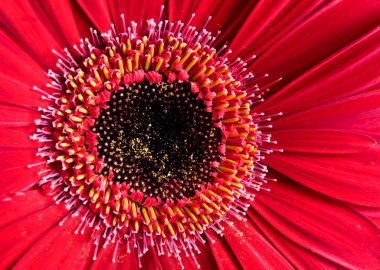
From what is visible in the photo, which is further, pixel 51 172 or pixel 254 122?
pixel 254 122

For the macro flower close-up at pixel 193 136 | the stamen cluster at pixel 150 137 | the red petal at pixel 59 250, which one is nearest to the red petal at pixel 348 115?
the macro flower close-up at pixel 193 136

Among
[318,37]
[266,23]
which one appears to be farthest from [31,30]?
[318,37]

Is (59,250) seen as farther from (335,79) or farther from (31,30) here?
Result: (335,79)

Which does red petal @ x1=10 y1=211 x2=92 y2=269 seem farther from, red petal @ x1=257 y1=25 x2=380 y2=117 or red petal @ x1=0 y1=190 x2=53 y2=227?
red petal @ x1=257 y1=25 x2=380 y2=117

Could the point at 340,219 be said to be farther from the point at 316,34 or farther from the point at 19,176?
the point at 19,176

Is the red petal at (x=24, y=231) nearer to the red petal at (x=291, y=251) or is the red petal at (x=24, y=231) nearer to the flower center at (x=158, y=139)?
the flower center at (x=158, y=139)

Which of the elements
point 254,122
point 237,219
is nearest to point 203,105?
point 254,122
